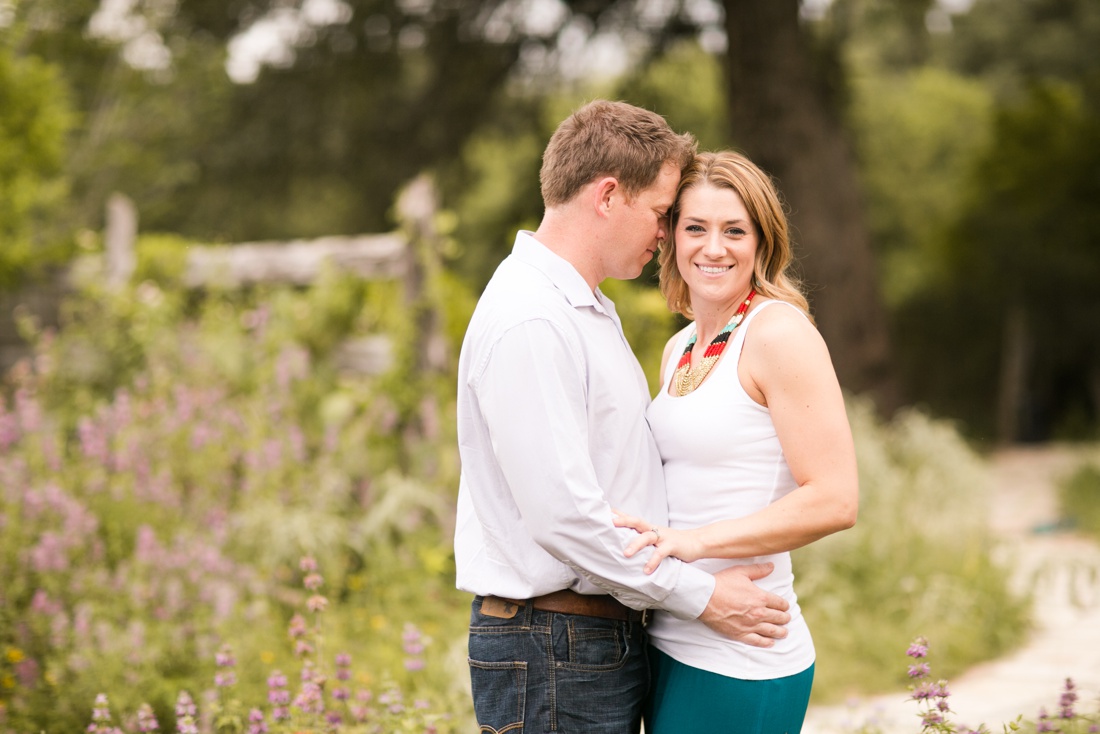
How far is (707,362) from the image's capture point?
7.29 feet

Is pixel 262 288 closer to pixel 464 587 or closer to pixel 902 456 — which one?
pixel 902 456

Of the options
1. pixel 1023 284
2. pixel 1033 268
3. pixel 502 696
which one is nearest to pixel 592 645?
pixel 502 696

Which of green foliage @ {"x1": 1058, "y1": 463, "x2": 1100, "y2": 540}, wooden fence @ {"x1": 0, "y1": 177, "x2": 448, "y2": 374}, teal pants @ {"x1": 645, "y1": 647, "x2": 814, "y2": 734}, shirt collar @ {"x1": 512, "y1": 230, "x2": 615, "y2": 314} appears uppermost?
wooden fence @ {"x1": 0, "y1": 177, "x2": 448, "y2": 374}

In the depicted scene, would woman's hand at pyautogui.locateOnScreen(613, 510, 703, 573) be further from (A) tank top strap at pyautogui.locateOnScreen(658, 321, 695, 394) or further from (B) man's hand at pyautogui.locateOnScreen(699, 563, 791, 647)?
(A) tank top strap at pyautogui.locateOnScreen(658, 321, 695, 394)

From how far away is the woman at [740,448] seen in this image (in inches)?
79.6

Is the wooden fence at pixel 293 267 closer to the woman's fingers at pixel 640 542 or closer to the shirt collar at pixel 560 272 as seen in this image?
the shirt collar at pixel 560 272

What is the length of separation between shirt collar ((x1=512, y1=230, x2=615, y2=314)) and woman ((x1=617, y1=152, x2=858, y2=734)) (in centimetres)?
26

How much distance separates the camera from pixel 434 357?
568cm

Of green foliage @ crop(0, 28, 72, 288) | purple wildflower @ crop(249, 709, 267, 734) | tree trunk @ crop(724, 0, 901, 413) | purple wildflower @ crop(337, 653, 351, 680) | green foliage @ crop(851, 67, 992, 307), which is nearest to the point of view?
purple wildflower @ crop(249, 709, 267, 734)

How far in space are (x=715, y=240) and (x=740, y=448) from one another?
45 centimetres

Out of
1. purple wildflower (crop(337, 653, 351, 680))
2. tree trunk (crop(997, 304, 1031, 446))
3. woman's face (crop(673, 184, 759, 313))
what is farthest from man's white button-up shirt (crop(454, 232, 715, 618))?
tree trunk (crop(997, 304, 1031, 446))

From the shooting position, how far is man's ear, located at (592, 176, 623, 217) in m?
2.10

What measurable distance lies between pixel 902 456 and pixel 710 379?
5.45 m

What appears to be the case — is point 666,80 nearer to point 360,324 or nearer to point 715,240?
point 360,324
